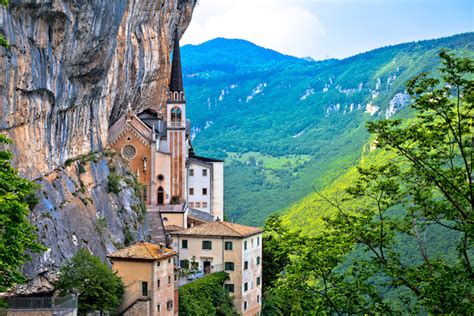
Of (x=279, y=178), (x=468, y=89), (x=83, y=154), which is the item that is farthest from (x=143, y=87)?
(x=279, y=178)

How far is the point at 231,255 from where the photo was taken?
59000mm

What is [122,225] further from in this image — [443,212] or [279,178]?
[279,178]

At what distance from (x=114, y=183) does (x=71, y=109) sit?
11.0 meters

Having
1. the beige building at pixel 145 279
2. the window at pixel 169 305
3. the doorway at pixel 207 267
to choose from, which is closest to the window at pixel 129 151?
the doorway at pixel 207 267

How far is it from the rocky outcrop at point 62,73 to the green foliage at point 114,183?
2.25 meters

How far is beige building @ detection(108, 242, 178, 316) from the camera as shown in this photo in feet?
145

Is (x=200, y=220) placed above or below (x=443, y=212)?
below

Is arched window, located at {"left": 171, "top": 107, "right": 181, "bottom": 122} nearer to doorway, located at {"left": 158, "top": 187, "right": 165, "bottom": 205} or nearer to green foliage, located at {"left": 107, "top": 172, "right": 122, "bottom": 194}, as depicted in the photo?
doorway, located at {"left": 158, "top": 187, "right": 165, "bottom": 205}

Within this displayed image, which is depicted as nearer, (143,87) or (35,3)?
(35,3)

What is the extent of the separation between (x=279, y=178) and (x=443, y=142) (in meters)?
152

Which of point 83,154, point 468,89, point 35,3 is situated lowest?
point 83,154

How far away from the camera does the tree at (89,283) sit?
40.6 m

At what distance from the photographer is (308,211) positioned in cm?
12719

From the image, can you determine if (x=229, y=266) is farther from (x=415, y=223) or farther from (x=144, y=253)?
(x=415, y=223)
